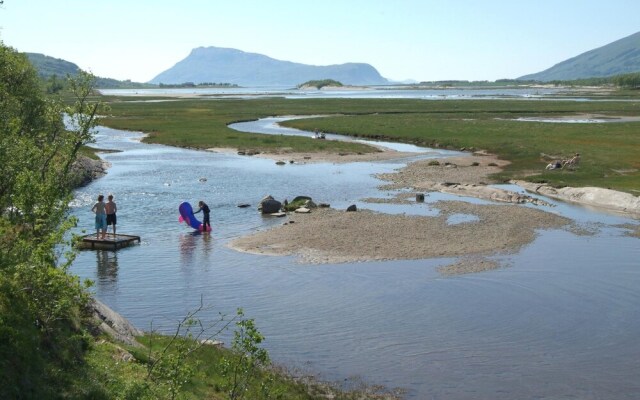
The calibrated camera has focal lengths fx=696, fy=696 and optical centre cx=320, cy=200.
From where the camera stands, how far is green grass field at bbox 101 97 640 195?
66.7m

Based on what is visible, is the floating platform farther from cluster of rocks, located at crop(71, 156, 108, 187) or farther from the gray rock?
cluster of rocks, located at crop(71, 156, 108, 187)

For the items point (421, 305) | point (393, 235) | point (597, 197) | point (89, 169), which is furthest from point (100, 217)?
point (597, 197)

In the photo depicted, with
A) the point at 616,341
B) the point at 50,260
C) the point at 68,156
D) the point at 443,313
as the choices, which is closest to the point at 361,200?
the point at 443,313

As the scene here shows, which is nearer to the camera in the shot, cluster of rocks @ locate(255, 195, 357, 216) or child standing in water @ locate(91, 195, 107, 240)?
child standing in water @ locate(91, 195, 107, 240)

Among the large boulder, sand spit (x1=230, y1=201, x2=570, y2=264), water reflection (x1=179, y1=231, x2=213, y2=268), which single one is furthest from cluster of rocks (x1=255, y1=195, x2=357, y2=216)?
water reflection (x1=179, y1=231, x2=213, y2=268)

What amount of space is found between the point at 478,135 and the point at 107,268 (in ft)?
244

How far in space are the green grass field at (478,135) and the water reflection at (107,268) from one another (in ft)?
129

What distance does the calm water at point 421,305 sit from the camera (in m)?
22.6

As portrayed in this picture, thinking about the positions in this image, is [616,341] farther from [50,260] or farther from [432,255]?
[50,260]

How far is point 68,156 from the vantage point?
68.3 feet

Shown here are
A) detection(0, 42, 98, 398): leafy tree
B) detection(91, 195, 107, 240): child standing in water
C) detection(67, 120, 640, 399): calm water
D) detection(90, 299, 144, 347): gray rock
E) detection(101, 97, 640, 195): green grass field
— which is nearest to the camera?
detection(0, 42, 98, 398): leafy tree

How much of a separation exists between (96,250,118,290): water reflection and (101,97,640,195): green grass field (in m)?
39.2

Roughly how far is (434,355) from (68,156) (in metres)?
13.7

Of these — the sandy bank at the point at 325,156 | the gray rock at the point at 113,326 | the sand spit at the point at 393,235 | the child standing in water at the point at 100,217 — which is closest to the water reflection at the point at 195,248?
the sand spit at the point at 393,235
